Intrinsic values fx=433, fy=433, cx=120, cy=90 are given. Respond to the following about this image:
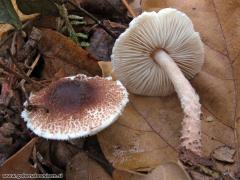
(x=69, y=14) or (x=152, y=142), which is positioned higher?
(x=69, y=14)

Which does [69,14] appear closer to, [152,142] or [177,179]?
[152,142]

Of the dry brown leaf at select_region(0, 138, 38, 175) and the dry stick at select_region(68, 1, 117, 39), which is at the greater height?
the dry stick at select_region(68, 1, 117, 39)

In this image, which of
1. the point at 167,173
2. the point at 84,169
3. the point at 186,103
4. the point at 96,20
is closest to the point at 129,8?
the point at 96,20

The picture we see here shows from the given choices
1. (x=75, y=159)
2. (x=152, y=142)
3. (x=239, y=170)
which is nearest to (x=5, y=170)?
(x=75, y=159)

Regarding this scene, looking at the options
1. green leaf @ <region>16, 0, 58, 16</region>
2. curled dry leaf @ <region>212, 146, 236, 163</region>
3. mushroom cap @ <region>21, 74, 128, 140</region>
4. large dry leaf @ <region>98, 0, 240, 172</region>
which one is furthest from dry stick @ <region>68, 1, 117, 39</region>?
curled dry leaf @ <region>212, 146, 236, 163</region>

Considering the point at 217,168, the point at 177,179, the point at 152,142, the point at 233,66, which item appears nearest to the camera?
the point at 177,179

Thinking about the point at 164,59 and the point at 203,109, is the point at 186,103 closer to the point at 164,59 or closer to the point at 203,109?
the point at 203,109

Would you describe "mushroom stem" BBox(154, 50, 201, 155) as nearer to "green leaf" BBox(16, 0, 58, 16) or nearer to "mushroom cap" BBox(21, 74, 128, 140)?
"mushroom cap" BBox(21, 74, 128, 140)
